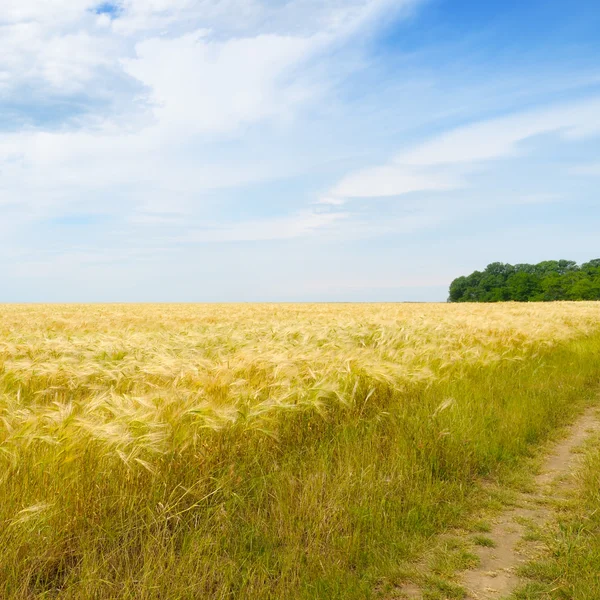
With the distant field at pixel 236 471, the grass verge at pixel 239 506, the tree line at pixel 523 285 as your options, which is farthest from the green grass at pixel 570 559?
the tree line at pixel 523 285

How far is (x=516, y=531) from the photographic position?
10.4 ft

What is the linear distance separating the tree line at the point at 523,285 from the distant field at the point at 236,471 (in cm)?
7869

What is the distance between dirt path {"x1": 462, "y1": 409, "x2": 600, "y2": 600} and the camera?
2.59 meters

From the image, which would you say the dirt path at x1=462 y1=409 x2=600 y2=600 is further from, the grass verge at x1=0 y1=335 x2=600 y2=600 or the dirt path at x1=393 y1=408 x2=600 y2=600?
the grass verge at x1=0 y1=335 x2=600 y2=600

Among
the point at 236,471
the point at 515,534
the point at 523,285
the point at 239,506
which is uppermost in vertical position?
the point at 523,285

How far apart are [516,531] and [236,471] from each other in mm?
1883

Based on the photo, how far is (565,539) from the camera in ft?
9.52

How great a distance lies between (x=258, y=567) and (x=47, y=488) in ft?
4.09

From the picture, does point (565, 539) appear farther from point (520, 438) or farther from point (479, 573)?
point (520, 438)

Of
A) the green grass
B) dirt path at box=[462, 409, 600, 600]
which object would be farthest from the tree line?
the green grass

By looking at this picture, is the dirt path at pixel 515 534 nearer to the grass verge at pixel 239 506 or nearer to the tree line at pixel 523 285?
the grass verge at pixel 239 506

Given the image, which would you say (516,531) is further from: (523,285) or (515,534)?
(523,285)

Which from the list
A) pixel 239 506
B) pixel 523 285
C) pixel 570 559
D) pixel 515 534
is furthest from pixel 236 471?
pixel 523 285

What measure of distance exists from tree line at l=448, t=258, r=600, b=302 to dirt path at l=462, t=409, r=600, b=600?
78204 mm
